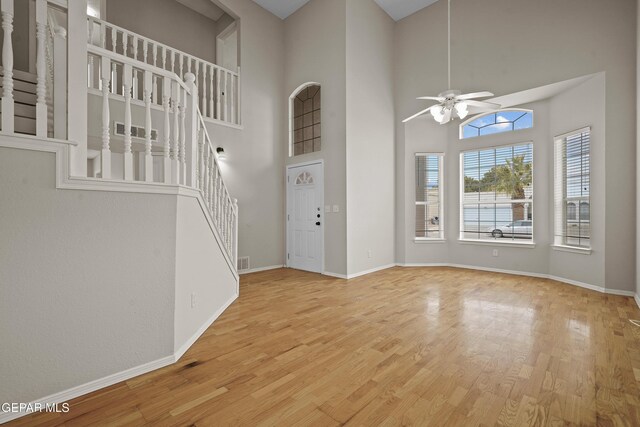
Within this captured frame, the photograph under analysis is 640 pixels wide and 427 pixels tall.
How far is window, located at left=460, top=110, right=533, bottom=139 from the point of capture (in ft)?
16.8

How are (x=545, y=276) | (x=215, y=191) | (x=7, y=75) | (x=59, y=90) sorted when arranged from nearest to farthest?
(x=7, y=75), (x=59, y=90), (x=215, y=191), (x=545, y=276)

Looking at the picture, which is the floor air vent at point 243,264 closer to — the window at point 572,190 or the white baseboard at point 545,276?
the white baseboard at point 545,276

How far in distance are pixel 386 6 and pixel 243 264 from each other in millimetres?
5588

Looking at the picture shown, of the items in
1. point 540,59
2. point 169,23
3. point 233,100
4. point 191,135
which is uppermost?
point 169,23

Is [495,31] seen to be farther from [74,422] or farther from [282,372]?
[74,422]

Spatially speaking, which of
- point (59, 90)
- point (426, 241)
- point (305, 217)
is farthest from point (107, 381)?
point (426, 241)

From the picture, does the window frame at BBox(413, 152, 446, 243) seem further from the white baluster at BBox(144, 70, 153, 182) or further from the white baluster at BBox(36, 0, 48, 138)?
the white baluster at BBox(36, 0, 48, 138)

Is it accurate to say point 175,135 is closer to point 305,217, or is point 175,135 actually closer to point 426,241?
point 305,217

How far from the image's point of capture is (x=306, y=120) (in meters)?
5.65

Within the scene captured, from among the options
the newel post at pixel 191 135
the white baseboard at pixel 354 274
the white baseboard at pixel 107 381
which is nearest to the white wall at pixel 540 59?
the white baseboard at pixel 354 274

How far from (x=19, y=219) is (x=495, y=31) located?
6.37 meters

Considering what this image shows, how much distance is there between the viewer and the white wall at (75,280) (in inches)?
60.9

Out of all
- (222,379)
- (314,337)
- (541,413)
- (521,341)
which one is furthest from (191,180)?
(521,341)

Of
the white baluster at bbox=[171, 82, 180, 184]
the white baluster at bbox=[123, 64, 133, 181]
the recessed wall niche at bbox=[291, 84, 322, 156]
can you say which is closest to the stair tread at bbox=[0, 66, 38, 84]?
the white baluster at bbox=[123, 64, 133, 181]
